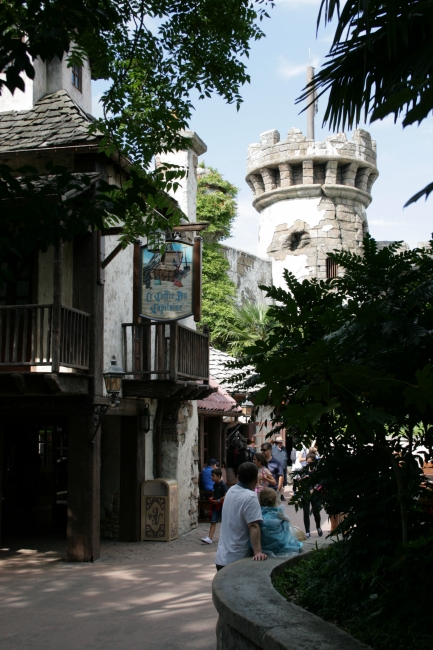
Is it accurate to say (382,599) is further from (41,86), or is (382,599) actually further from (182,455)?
(41,86)

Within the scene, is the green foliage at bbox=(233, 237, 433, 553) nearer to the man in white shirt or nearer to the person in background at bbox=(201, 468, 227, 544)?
the man in white shirt

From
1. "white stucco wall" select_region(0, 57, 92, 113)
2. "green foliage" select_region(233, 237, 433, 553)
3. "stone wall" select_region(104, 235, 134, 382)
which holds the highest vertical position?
"white stucco wall" select_region(0, 57, 92, 113)

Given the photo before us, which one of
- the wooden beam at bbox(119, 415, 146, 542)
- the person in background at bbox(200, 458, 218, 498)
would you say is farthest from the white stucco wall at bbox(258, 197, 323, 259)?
the wooden beam at bbox(119, 415, 146, 542)

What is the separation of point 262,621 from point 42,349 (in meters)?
6.72

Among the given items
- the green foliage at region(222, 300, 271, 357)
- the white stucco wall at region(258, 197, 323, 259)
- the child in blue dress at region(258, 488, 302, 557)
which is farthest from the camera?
the white stucco wall at region(258, 197, 323, 259)

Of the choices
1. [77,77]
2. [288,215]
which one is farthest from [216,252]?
[77,77]

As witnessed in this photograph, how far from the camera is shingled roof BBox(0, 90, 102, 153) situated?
1152 centimetres

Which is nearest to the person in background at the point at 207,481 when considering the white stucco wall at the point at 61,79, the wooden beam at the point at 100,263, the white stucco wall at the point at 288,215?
the wooden beam at the point at 100,263

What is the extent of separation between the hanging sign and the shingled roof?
2024 millimetres

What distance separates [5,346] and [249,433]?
52.8 ft

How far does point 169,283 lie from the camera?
12258mm

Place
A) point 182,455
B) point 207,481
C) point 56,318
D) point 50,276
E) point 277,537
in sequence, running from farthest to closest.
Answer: point 207,481 < point 182,455 < point 50,276 < point 56,318 < point 277,537

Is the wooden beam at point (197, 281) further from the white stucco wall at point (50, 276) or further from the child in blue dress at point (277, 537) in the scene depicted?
the child in blue dress at point (277, 537)

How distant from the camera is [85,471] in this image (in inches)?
438
